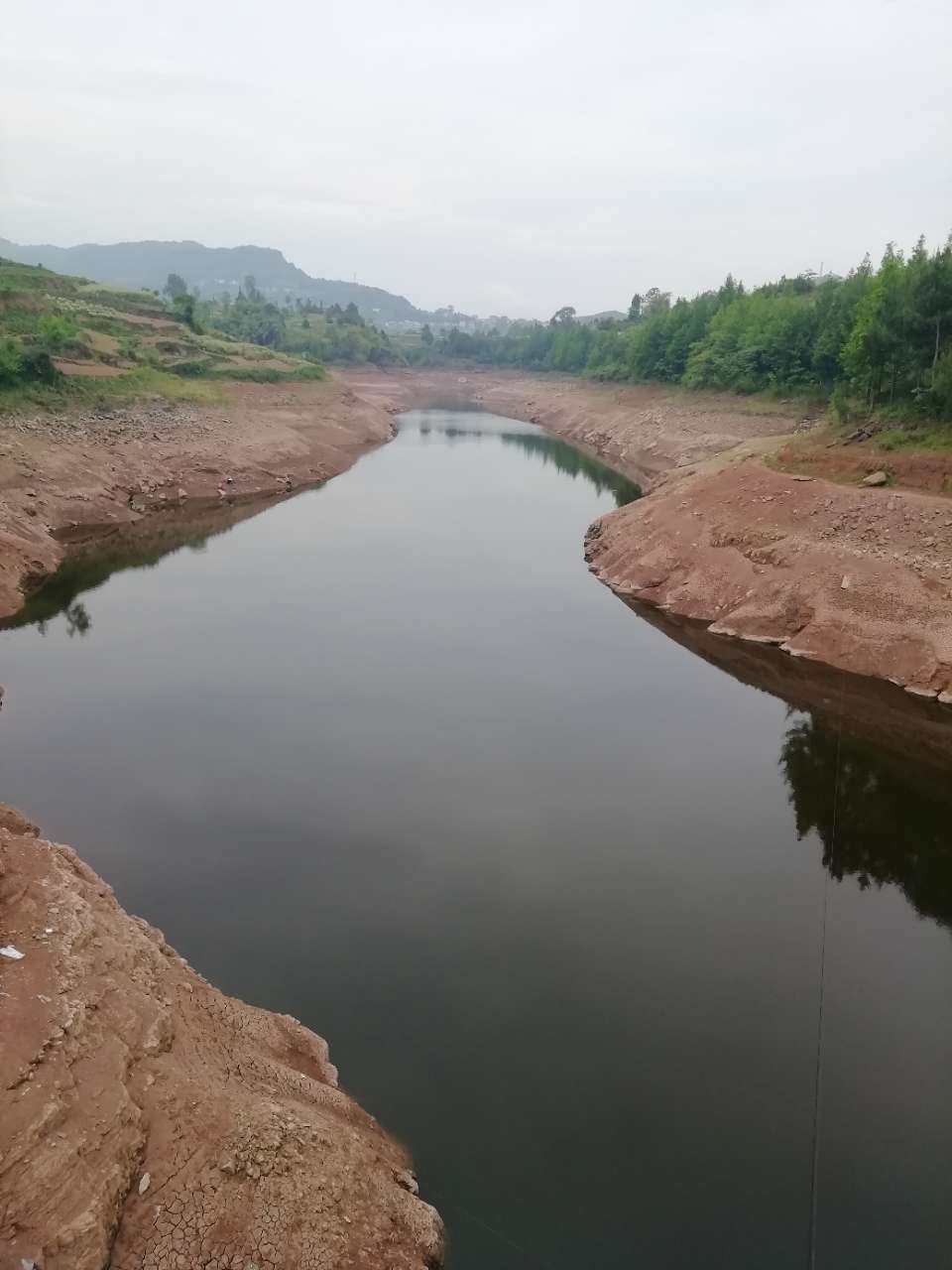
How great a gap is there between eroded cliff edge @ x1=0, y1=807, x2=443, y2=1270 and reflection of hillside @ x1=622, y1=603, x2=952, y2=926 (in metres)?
10.6

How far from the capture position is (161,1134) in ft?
27.3

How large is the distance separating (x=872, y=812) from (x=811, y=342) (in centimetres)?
4931

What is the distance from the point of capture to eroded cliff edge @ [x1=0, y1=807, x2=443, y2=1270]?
7.53 meters

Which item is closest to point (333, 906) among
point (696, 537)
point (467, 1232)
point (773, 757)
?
point (467, 1232)

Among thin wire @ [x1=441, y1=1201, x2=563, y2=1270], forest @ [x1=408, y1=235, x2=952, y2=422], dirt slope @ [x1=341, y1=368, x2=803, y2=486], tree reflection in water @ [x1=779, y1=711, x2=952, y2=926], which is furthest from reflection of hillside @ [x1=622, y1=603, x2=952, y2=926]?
dirt slope @ [x1=341, y1=368, x2=803, y2=486]

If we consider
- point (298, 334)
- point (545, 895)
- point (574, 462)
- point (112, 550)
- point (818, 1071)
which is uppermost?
point (298, 334)

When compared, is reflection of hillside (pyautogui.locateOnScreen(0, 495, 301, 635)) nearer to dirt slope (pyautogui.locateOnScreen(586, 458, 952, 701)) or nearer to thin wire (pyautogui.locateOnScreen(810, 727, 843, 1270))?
dirt slope (pyautogui.locateOnScreen(586, 458, 952, 701))

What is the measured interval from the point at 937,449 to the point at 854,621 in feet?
29.9

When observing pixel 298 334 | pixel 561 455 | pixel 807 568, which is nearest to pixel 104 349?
pixel 561 455

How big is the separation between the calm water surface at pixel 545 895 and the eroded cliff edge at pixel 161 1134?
0.98 meters

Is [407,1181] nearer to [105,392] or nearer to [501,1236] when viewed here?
[501,1236]

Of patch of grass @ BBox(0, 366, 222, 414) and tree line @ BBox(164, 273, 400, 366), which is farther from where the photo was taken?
tree line @ BBox(164, 273, 400, 366)

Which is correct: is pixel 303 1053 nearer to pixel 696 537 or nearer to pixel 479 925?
pixel 479 925

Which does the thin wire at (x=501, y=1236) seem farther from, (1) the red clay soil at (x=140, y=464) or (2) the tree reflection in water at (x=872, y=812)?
(1) the red clay soil at (x=140, y=464)
